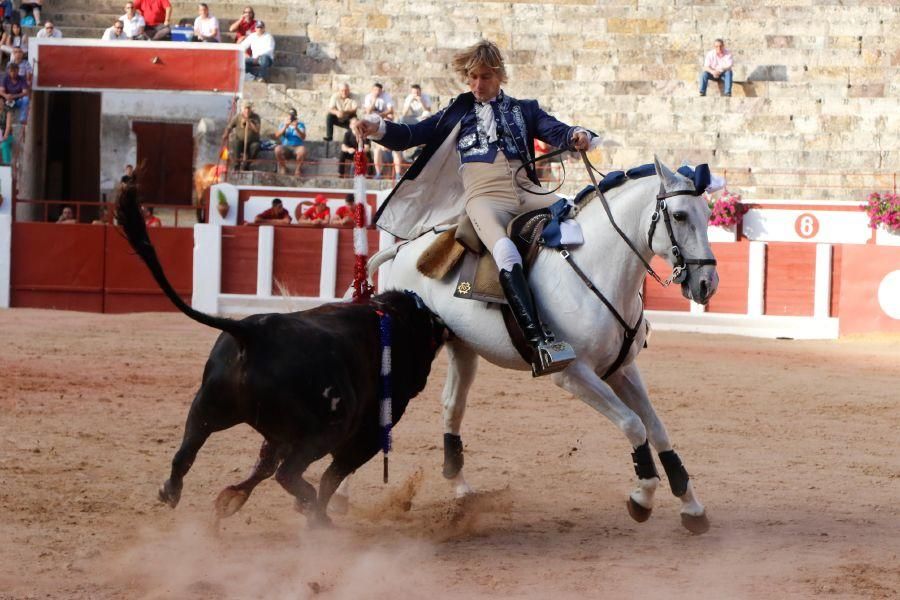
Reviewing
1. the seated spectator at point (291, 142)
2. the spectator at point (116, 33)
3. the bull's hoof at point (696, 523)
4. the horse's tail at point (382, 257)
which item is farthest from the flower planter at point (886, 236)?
the bull's hoof at point (696, 523)

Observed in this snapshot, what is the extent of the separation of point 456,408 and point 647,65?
49.1 ft

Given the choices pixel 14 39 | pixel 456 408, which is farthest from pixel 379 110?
pixel 456 408

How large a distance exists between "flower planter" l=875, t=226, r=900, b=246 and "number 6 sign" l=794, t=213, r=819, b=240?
71 centimetres

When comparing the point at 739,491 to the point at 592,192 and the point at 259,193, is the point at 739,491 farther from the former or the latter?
the point at 259,193

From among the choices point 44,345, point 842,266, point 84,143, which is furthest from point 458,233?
point 84,143

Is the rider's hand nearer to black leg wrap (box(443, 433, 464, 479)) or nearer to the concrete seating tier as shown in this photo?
black leg wrap (box(443, 433, 464, 479))

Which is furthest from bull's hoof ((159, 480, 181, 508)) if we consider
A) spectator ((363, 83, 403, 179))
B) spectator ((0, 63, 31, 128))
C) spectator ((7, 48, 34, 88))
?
spectator ((7, 48, 34, 88))

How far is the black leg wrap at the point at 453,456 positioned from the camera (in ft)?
18.7

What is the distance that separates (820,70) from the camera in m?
19.6

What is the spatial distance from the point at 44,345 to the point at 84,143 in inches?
427

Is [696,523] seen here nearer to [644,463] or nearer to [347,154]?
[644,463]

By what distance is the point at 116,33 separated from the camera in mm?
18797

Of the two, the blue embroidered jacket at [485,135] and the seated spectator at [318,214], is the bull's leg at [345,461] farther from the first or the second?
the seated spectator at [318,214]

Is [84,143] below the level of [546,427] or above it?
above
